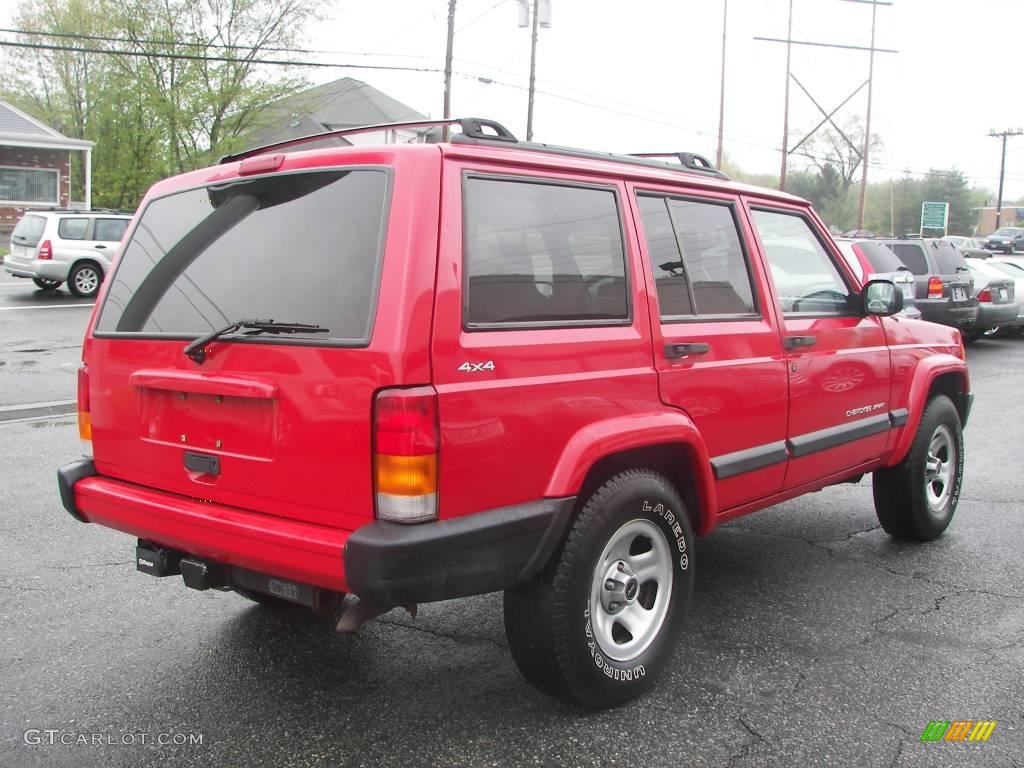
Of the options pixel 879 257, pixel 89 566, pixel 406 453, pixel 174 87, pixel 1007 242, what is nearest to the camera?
pixel 406 453

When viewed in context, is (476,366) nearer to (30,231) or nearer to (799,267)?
(799,267)

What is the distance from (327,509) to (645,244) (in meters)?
1.55

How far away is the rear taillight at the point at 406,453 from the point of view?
8.43 ft

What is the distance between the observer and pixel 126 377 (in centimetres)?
323

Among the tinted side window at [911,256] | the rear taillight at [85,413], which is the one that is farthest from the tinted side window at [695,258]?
the tinted side window at [911,256]

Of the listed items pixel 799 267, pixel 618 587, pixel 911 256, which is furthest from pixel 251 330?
pixel 911 256

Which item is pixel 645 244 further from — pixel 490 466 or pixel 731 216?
pixel 490 466

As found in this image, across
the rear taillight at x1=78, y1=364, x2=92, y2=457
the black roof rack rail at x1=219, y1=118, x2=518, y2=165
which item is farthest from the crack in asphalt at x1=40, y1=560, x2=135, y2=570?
the black roof rack rail at x1=219, y1=118, x2=518, y2=165

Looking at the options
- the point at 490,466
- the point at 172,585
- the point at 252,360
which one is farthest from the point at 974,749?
the point at 172,585

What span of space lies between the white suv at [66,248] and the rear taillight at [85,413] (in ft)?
52.5

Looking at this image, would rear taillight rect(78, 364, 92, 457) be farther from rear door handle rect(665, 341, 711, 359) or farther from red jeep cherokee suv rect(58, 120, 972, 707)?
rear door handle rect(665, 341, 711, 359)

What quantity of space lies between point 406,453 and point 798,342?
2161 mm

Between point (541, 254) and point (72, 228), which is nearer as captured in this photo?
point (541, 254)

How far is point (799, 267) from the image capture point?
4355mm
